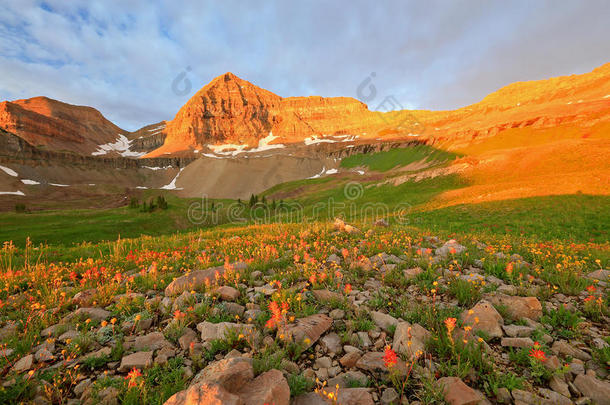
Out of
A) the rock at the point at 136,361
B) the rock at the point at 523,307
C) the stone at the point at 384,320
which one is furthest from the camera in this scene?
the rock at the point at 523,307

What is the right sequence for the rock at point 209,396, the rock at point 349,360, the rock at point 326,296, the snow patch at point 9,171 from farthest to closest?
the snow patch at point 9,171
the rock at point 326,296
the rock at point 349,360
the rock at point 209,396

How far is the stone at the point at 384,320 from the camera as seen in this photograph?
380 cm

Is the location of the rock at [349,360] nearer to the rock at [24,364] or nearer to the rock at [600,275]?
the rock at [24,364]

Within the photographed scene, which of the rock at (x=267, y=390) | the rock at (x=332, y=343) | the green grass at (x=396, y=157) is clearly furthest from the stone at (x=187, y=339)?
the green grass at (x=396, y=157)

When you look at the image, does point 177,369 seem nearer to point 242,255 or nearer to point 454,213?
point 242,255

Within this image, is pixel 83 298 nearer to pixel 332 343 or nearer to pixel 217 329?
pixel 217 329

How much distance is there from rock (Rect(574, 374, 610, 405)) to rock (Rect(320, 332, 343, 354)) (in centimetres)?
262

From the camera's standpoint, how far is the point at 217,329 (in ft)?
12.2

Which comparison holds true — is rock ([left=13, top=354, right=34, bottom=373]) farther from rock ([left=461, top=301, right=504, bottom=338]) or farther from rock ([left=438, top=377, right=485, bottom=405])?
rock ([left=461, top=301, right=504, bottom=338])

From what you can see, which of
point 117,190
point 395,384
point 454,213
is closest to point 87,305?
point 395,384

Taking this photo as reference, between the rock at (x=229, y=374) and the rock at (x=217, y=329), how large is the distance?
650 millimetres

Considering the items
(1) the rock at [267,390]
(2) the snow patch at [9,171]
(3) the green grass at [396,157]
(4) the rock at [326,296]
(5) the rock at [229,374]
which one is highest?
(2) the snow patch at [9,171]

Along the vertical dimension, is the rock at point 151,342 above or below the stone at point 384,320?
above

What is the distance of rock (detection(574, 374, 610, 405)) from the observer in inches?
98.4
